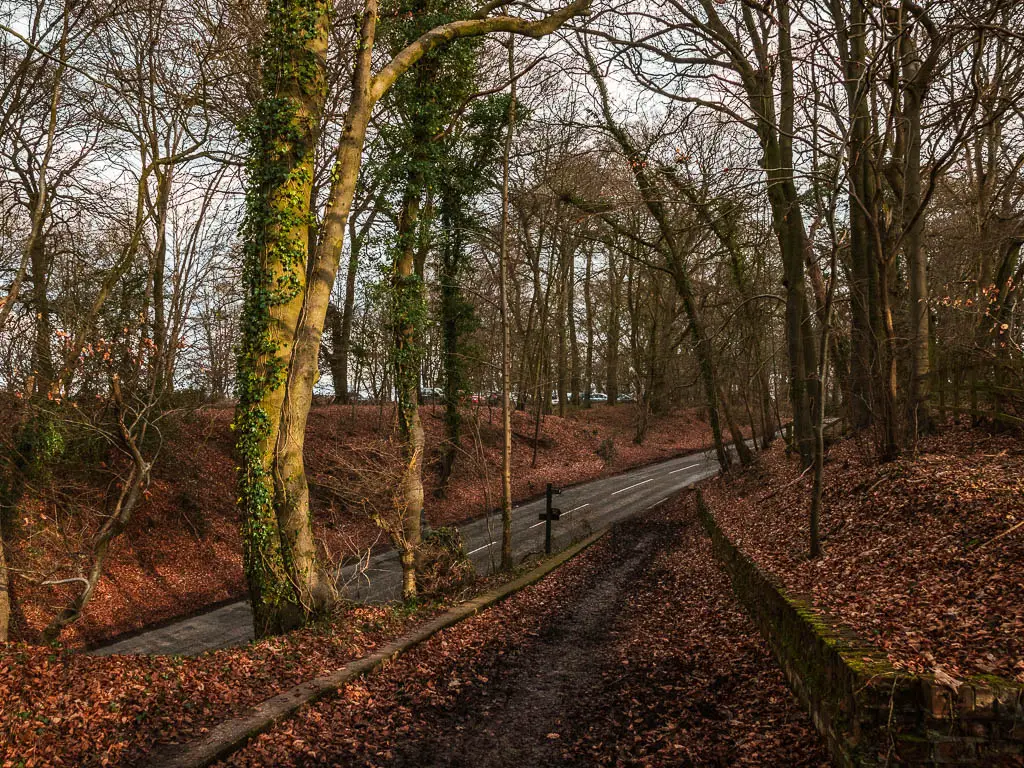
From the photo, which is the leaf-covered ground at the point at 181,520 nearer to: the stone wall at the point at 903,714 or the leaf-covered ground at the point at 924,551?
the leaf-covered ground at the point at 924,551

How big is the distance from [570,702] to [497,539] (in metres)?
11.9

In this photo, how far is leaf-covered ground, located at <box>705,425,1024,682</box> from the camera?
4547mm

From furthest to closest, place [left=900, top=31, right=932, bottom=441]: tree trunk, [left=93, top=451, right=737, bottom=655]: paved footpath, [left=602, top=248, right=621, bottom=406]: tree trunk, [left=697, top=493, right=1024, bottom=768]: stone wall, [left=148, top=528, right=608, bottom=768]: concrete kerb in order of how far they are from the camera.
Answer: [left=602, top=248, right=621, bottom=406]: tree trunk, [left=93, top=451, right=737, bottom=655]: paved footpath, [left=900, top=31, right=932, bottom=441]: tree trunk, [left=148, top=528, right=608, bottom=768]: concrete kerb, [left=697, top=493, right=1024, bottom=768]: stone wall

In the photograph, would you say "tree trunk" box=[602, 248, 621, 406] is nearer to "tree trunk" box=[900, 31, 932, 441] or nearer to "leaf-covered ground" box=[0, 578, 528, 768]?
"tree trunk" box=[900, 31, 932, 441]

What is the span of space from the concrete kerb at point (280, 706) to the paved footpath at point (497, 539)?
124 cm

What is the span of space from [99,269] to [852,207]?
1447cm

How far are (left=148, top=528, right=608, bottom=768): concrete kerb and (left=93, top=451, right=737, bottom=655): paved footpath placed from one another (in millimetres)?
1242

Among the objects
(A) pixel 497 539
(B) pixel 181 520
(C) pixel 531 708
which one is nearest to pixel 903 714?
(C) pixel 531 708

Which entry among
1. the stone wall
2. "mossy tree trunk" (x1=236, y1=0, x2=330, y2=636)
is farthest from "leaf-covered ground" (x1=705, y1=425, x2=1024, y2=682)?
"mossy tree trunk" (x1=236, y1=0, x2=330, y2=636)

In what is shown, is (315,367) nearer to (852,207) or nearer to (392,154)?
(392,154)

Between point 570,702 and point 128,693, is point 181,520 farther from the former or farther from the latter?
point 570,702

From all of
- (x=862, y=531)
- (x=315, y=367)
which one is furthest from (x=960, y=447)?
(x=315, y=367)

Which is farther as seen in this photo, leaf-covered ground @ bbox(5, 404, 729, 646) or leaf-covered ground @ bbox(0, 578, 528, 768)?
leaf-covered ground @ bbox(5, 404, 729, 646)

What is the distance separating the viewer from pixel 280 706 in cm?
518
